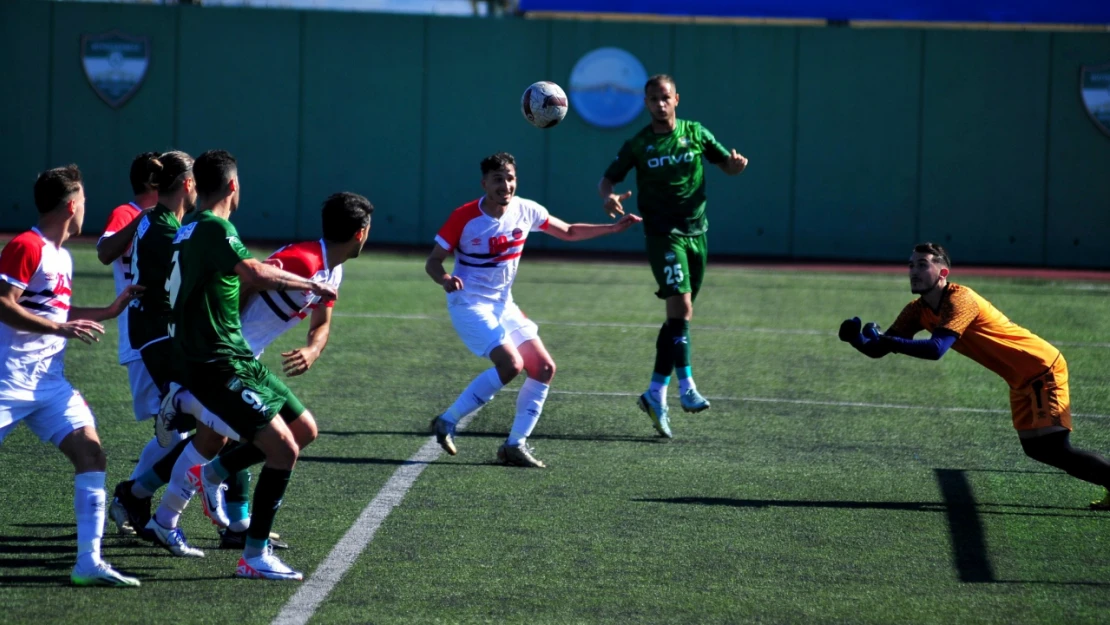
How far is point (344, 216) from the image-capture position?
5793mm

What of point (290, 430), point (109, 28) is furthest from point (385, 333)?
point (109, 28)

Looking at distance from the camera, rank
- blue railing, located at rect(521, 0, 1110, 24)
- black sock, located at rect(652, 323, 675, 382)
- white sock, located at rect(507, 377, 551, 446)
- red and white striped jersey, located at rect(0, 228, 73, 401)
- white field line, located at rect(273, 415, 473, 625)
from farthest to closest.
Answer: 1. blue railing, located at rect(521, 0, 1110, 24)
2. black sock, located at rect(652, 323, 675, 382)
3. white sock, located at rect(507, 377, 551, 446)
4. red and white striped jersey, located at rect(0, 228, 73, 401)
5. white field line, located at rect(273, 415, 473, 625)

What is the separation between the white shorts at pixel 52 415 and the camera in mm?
5066

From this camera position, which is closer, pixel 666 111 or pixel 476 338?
pixel 476 338

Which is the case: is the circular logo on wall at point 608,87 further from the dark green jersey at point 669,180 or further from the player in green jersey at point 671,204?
the dark green jersey at point 669,180

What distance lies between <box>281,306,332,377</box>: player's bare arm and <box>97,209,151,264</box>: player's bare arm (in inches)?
41.1

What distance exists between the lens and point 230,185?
5348mm

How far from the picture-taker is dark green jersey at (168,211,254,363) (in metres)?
5.07

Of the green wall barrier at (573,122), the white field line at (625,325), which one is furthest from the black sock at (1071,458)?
the green wall barrier at (573,122)

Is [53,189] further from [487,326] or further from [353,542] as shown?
[487,326]

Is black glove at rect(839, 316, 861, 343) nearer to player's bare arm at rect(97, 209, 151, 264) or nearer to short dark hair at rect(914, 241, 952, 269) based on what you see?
short dark hair at rect(914, 241, 952, 269)

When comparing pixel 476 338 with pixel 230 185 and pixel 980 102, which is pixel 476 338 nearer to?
pixel 230 185

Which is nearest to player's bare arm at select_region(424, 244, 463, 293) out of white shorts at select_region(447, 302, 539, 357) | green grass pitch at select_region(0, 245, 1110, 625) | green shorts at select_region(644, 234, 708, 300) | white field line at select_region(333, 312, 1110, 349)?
white shorts at select_region(447, 302, 539, 357)

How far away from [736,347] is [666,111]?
401 cm
